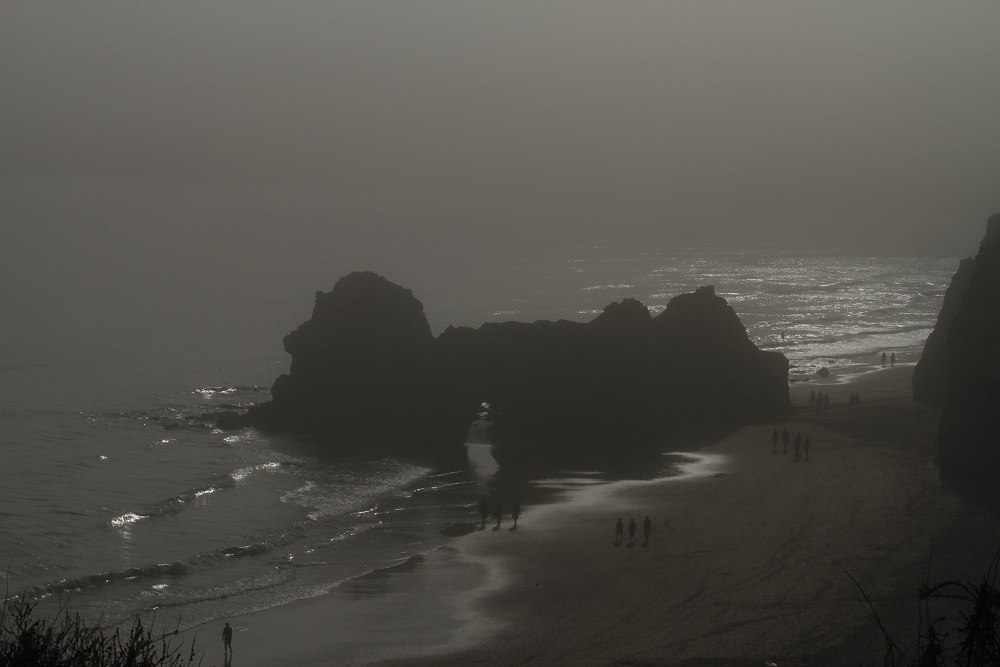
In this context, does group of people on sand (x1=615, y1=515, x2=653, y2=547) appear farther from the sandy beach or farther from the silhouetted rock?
the silhouetted rock

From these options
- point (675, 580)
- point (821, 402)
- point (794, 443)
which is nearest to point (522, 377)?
point (794, 443)

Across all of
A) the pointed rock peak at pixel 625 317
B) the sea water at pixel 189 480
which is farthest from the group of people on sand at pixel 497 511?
the pointed rock peak at pixel 625 317

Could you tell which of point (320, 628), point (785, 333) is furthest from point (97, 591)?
point (785, 333)

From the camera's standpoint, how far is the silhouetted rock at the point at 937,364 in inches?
1725

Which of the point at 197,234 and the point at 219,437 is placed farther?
the point at 197,234

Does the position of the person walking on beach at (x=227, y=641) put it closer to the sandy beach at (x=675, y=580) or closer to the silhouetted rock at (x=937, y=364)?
the sandy beach at (x=675, y=580)

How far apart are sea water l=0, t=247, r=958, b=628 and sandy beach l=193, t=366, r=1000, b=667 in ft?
7.51

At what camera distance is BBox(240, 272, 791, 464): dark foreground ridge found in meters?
42.4

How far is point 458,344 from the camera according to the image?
43281mm

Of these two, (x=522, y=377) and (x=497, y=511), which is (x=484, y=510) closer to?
(x=497, y=511)

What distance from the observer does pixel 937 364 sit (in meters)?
44.0

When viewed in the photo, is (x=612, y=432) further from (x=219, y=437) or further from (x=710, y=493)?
(x=219, y=437)

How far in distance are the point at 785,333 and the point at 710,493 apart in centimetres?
5538

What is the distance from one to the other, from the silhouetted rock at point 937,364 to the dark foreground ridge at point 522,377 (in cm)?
599
